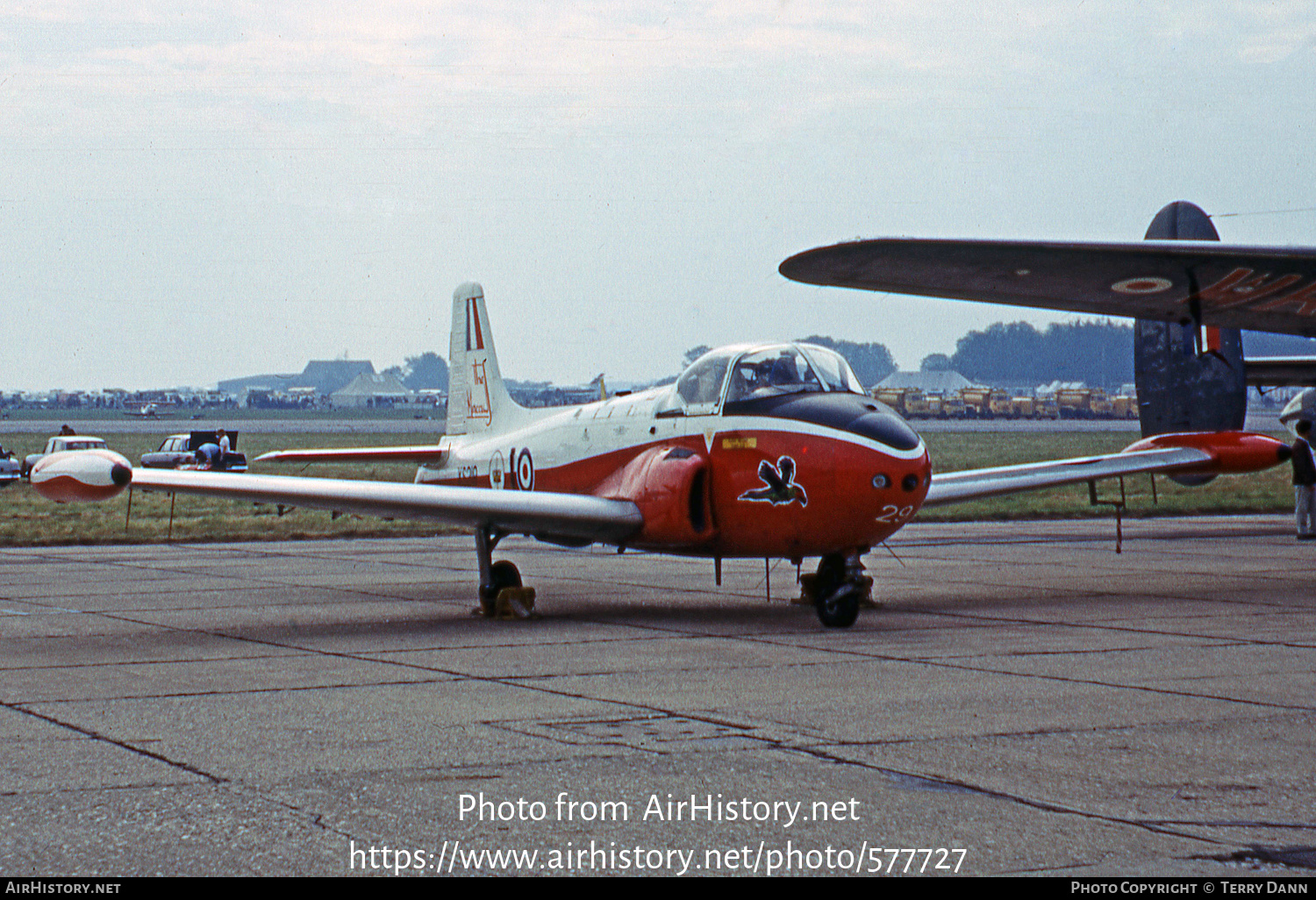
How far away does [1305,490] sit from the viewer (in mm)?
21172

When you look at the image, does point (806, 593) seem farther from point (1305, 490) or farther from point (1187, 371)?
point (1305, 490)

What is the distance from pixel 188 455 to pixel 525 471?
107ft

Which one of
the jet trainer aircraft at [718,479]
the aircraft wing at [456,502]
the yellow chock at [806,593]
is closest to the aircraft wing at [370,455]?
the jet trainer aircraft at [718,479]

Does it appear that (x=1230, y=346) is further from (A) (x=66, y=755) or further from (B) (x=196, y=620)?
(A) (x=66, y=755)

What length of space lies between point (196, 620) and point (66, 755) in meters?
5.99

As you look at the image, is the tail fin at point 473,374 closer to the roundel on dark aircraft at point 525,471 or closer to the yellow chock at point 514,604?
the roundel on dark aircraft at point 525,471

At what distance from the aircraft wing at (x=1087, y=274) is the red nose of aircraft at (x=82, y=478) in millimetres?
6428

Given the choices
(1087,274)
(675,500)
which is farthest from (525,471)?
(1087,274)

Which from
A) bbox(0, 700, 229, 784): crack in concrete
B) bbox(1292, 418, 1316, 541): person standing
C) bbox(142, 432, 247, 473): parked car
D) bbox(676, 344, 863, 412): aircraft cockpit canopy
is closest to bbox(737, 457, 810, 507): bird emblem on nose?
bbox(676, 344, 863, 412): aircraft cockpit canopy

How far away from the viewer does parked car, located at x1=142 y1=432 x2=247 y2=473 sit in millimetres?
43062

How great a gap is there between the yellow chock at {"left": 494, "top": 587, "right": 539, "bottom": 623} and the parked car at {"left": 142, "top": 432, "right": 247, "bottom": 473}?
31.1 meters

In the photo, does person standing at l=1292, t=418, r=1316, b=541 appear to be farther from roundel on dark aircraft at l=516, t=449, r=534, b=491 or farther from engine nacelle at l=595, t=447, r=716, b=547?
engine nacelle at l=595, t=447, r=716, b=547

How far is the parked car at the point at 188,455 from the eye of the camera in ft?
141

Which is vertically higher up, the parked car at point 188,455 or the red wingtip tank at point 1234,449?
the red wingtip tank at point 1234,449
